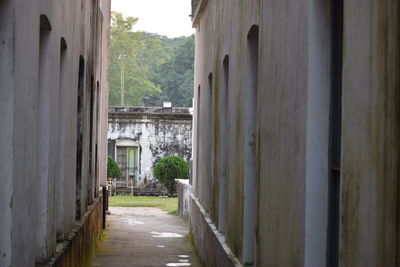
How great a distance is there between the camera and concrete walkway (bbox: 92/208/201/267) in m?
12.3

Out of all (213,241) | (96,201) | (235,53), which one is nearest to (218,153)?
(213,241)

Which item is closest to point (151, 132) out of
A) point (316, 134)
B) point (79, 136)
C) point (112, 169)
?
point (112, 169)

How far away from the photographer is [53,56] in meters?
7.06

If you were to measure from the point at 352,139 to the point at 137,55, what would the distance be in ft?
175

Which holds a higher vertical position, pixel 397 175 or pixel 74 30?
pixel 74 30

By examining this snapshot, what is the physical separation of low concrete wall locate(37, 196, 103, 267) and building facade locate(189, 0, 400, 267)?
1.70 meters

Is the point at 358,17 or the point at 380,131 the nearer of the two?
the point at 380,131

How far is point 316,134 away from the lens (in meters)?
4.34

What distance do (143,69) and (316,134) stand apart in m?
49.8

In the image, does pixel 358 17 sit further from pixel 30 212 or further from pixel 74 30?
pixel 74 30

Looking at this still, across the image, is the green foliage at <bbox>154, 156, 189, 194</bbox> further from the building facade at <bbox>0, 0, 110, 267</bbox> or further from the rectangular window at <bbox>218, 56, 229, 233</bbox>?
the rectangular window at <bbox>218, 56, 229, 233</bbox>

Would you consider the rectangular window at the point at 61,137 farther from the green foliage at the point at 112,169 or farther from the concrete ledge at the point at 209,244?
the green foliage at the point at 112,169

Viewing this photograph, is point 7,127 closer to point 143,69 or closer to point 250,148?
point 250,148

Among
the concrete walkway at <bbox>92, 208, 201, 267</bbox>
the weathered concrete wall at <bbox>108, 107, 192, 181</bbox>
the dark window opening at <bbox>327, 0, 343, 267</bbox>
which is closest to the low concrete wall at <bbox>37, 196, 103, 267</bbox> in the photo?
the concrete walkway at <bbox>92, 208, 201, 267</bbox>
